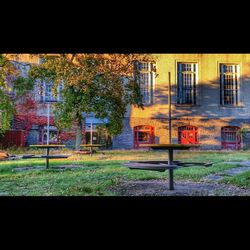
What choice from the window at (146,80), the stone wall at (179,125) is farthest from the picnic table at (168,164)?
the window at (146,80)

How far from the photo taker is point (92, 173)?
5.68 meters

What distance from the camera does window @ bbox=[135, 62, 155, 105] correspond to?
5.98m

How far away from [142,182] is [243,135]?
6.60 ft

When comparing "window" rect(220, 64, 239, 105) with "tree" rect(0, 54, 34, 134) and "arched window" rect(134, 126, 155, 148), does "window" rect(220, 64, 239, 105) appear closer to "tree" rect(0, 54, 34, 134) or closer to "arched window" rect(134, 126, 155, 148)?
"arched window" rect(134, 126, 155, 148)

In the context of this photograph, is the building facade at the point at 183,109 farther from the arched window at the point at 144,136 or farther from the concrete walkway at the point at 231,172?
the concrete walkway at the point at 231,172

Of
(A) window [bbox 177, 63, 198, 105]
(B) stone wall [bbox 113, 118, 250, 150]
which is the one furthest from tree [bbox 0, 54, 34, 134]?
(A) window [bbox 177, 63, 198, 105]

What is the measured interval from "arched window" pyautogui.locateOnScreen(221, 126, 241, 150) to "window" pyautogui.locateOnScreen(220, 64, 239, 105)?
1.53 feet

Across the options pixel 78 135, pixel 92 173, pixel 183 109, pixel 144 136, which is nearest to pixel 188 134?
pixel 183 109

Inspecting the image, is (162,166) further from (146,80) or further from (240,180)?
(146,80)
